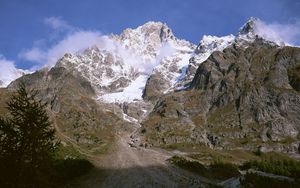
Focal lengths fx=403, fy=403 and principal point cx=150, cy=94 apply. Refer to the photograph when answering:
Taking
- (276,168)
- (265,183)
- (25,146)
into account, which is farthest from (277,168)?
(25,146)

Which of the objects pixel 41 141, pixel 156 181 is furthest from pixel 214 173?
pixel 41 141

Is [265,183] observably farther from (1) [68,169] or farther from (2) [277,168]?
(2) [277,168]

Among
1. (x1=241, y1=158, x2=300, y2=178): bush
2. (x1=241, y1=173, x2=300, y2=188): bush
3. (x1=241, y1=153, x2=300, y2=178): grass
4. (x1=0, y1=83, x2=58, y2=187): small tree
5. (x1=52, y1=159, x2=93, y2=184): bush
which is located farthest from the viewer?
(x1=241, y1=153, x2=300, y2=178): grass

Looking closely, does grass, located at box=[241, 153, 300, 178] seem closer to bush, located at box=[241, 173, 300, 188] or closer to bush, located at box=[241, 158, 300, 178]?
bush, located at box=[241, 158, 300, 178]

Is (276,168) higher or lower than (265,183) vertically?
higher

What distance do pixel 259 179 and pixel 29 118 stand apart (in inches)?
1339

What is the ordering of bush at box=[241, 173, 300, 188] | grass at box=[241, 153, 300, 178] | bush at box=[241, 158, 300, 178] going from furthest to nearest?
grass at box=[241, 153, 300, 178]
bush at box=[241, 158, 300, 178]
bush at box=[241, 173, 300, 188]

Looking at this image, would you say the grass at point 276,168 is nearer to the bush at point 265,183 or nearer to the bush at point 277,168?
the bush at point 277,168

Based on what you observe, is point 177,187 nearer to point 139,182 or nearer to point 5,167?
point 139,182

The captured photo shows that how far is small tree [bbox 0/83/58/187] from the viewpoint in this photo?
31.2m

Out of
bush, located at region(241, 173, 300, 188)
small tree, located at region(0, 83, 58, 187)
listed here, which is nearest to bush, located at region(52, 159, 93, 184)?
bush, located at region(241, 173, 300, 188)

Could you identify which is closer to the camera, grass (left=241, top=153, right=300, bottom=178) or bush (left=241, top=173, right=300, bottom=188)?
bush (left=241, top=173, right=300, bottom=188)

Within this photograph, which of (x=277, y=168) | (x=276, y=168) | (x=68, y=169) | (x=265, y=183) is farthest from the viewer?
(x=276, y=168)

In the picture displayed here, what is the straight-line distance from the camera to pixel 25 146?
106 feet
